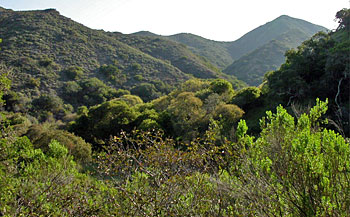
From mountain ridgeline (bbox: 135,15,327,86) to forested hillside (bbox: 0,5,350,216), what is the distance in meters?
21.9

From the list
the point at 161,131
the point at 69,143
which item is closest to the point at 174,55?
the point at 69,143

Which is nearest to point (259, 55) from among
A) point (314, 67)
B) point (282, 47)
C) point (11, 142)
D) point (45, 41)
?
point (282, 47)

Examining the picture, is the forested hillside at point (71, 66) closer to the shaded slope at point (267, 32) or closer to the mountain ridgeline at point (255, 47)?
the mountain ridgeline at point (255, 47)

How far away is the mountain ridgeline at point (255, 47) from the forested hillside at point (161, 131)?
2193 cm

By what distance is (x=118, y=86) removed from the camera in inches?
1876

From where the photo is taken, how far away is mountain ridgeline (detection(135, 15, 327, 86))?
255ft

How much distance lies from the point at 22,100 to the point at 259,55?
235 feet

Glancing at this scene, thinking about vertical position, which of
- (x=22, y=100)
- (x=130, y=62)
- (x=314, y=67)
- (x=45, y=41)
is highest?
(x=45, y=41)

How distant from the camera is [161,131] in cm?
769

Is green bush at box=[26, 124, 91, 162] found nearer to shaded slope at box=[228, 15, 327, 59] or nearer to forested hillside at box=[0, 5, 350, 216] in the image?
forested hillside at box=[0, 5, 350, 216]

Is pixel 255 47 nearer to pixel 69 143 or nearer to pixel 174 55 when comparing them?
pixel 174 55

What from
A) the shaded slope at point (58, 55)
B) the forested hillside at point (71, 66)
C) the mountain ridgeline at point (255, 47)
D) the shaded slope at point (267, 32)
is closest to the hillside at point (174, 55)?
the forested hillside at point (71, 66)

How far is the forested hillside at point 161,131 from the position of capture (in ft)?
10.9

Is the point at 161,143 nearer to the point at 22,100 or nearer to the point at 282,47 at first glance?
the point at 22,100
